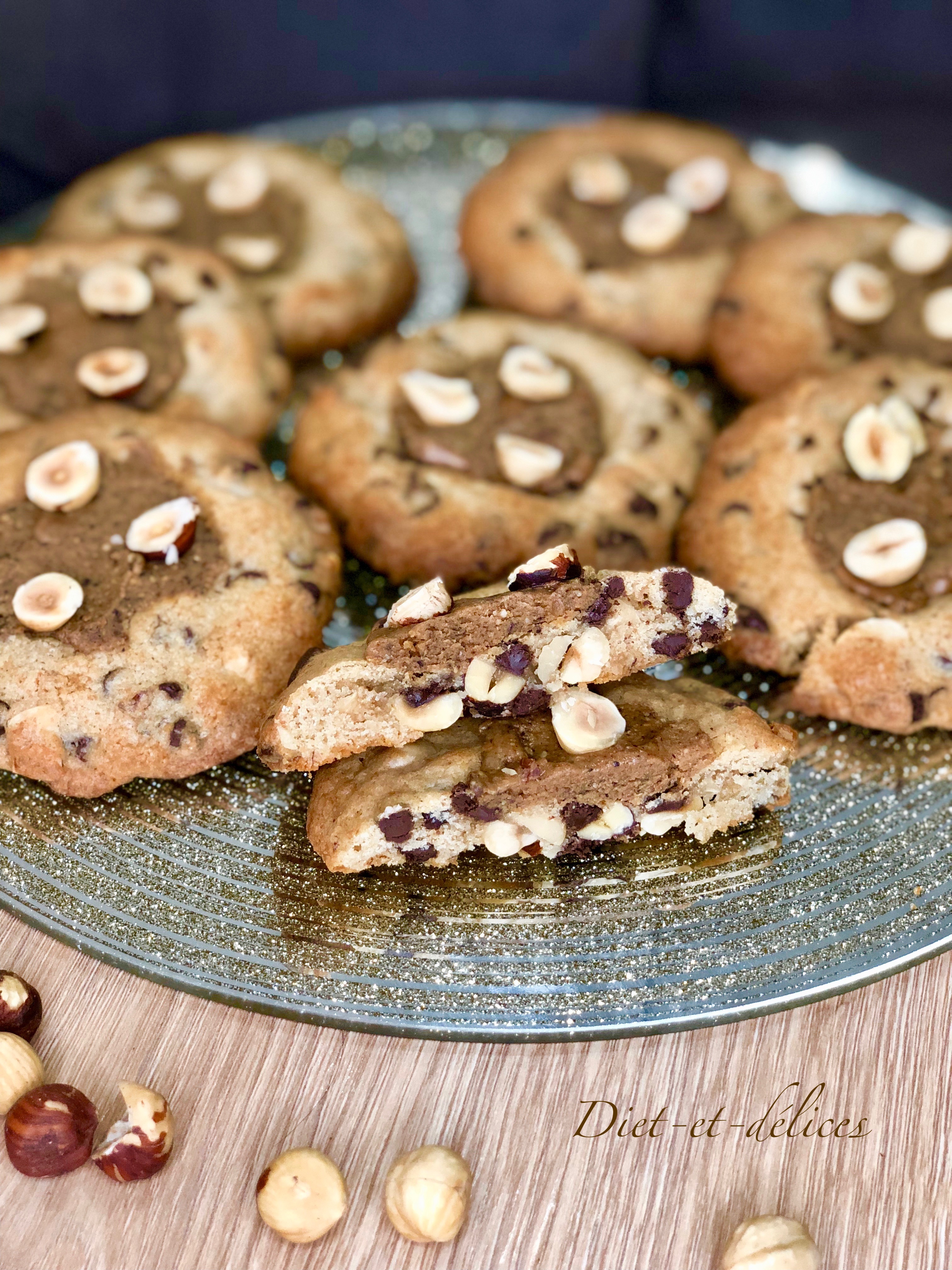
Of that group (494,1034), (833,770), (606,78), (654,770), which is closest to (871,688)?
(833,770)

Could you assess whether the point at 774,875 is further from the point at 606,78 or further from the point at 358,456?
the point at 606,78

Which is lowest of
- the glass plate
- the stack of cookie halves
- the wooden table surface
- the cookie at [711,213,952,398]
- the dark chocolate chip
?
the wooden table surface

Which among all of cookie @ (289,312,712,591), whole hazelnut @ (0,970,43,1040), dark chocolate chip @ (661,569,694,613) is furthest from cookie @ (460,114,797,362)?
whole hazelnut @ (0,970,43,1040)

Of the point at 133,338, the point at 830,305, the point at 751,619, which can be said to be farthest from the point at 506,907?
the point at 830,305

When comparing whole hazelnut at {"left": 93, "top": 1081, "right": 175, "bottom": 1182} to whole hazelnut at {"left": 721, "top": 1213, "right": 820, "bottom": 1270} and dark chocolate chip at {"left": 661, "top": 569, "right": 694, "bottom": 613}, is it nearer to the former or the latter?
whole hazelnut at {"left": 721, "top": 1213, "right": 820, "bottom": 1270}

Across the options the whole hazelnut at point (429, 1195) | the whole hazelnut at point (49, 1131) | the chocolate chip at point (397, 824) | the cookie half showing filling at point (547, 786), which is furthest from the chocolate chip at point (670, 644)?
the whole hazelnut at point (49, 1131)

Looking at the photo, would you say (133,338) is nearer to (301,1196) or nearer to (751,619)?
(751,619)

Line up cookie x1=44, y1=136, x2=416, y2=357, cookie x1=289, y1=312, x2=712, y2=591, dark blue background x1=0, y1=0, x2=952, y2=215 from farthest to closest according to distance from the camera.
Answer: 1. dark blue background x1=0, y1=0, x2=952, y2=215
2. cookie x1=44, y1=136, x2=416, y2=357
3. cookie x1=289, y1=312, x2=712, y2=591
